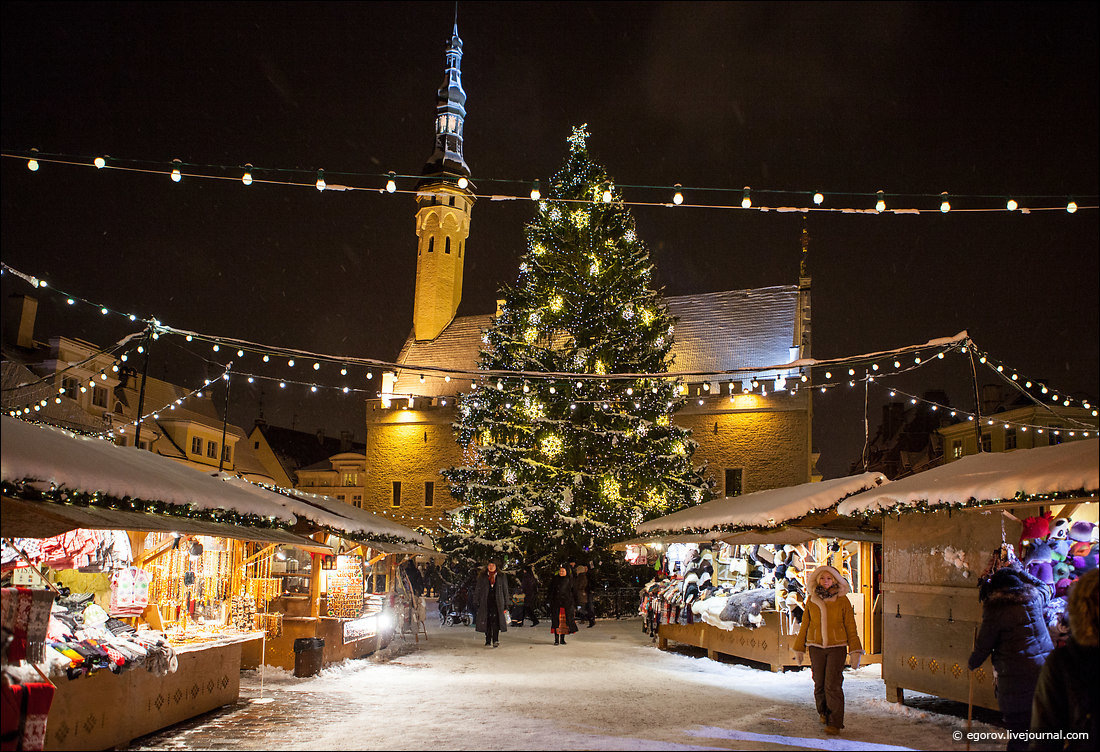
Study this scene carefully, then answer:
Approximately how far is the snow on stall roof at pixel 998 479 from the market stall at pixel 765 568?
3109 mm

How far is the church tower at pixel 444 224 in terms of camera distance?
143 ft

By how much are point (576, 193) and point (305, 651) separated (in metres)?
17.2

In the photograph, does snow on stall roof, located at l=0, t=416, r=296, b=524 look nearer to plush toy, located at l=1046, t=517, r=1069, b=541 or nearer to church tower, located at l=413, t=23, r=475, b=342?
plush toy, located at l=1046, t=517, r=1069, b=541

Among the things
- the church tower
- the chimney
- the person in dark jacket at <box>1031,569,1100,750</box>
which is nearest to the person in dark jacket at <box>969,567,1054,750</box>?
the person in dark jacket at <box>1031,569,1100,750</box>

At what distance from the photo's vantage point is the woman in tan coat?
349 inches

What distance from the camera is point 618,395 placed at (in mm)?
25031

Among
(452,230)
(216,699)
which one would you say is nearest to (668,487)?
(216,699)

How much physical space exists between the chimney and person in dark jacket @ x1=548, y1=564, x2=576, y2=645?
2476 cm

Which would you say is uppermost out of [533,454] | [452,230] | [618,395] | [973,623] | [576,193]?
[452,230]

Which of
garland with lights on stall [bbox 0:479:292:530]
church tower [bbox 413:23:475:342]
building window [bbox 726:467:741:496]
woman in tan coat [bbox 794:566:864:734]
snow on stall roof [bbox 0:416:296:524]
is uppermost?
church tower [bbox 413:23:475:342]

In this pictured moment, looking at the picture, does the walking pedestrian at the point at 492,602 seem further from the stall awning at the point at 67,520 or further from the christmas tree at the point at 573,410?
the stall awning at the point at 67,520

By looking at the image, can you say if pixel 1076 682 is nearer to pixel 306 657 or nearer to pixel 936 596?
pixel 936 596

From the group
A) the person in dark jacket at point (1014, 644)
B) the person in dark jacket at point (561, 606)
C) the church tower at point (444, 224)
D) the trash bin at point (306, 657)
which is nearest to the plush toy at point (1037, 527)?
the person in dark jacket at point (1014, 644)

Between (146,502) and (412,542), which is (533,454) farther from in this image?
(146,502)
